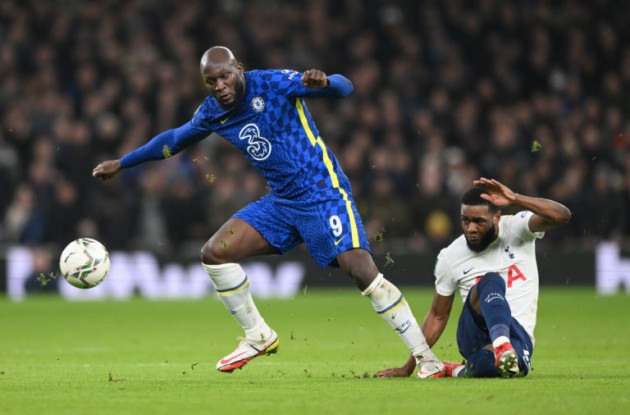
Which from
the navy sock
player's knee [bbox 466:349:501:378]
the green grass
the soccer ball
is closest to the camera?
the green grass

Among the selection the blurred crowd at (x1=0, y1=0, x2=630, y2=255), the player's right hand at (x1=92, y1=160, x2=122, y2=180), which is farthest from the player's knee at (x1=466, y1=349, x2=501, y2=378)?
the blurred crowd at (x1=0, y1=0, x2=630, y2=255)

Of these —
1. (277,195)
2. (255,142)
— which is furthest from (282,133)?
(277,195)

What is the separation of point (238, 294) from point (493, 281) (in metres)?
1.86

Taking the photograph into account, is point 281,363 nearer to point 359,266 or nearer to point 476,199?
point 359,266

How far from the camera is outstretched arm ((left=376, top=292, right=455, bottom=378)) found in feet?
26.3

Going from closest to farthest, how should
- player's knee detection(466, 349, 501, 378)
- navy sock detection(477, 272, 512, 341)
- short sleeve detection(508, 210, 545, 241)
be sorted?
navy sock detection(477, 272, 512, 341) < player's knee detection(466, 349, 501, 378) < short sleeve detection(508, 210, 545, 241)

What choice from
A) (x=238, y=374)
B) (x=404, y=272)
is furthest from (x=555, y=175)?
(x=238, y=374)

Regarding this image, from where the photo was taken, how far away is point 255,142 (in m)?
8.09

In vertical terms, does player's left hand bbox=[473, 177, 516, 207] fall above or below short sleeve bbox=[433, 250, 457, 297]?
above

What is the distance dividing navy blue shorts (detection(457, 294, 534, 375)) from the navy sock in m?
0.16

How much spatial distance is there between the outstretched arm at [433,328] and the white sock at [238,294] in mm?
948

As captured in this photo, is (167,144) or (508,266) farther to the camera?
(167,144)

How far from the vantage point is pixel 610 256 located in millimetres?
17516

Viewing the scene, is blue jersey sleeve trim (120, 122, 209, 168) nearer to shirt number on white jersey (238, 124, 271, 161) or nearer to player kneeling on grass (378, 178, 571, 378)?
shirt number on white jersey (238, 124, 271, 161)
